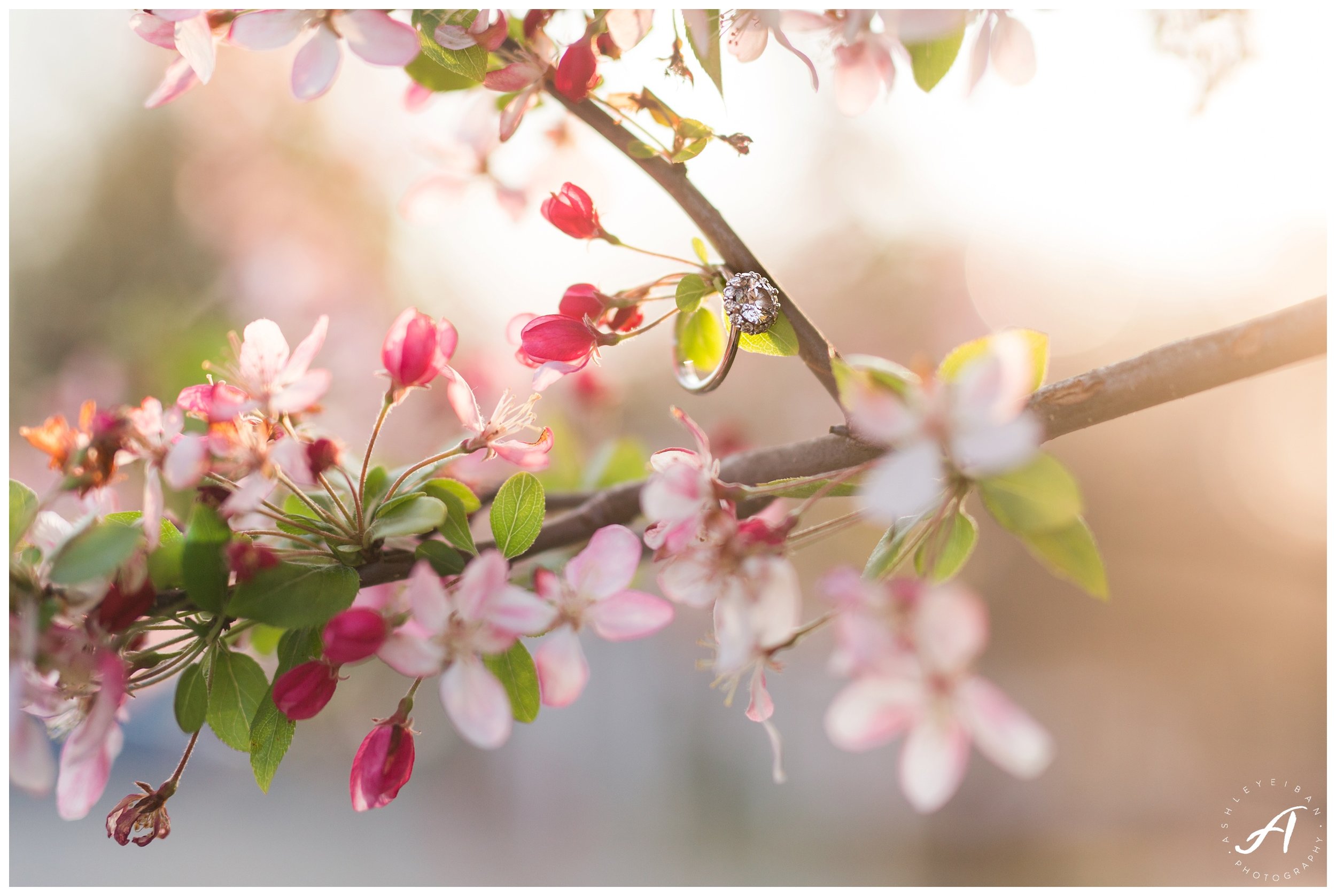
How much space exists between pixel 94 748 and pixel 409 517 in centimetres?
19

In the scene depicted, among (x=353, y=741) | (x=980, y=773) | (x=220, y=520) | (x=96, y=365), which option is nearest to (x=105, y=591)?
(x=220, y=520)

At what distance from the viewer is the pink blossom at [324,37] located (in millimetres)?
481

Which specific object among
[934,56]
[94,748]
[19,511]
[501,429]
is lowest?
[94,748]

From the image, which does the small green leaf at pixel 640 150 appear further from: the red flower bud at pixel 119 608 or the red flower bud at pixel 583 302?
the red flower bud at pixel 119 608

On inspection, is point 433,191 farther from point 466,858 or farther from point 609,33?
point 466,858

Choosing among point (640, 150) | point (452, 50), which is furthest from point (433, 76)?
point (640, 150)

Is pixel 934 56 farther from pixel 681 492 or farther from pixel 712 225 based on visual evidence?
pixel 681 492

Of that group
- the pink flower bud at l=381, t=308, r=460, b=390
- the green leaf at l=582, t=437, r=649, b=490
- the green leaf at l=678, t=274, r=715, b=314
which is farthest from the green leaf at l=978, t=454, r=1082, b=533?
the green leaf at l=582, t=437, r=649, b=490

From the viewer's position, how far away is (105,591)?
15.3 inches

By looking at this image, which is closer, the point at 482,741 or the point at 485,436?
the point at 482,741

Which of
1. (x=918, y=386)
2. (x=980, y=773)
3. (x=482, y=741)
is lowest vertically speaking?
(x=482, y=741)

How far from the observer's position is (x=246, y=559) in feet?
1.34

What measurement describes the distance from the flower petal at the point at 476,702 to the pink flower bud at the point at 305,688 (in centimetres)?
9

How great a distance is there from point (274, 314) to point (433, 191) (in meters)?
1.43
